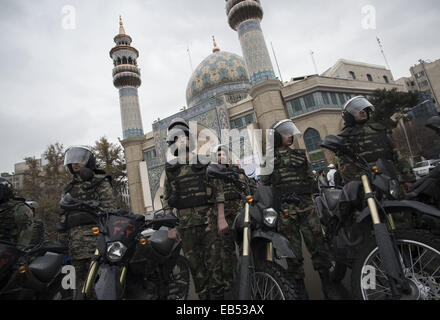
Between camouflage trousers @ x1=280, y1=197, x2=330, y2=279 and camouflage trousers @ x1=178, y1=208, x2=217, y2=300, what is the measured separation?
31.9 inches

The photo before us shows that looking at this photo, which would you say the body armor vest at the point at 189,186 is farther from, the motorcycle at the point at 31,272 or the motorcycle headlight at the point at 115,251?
the motorcycle at the point at 31,272

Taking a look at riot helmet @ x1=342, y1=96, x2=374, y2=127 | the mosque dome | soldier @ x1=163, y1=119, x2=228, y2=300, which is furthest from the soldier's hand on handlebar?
the mosque dome

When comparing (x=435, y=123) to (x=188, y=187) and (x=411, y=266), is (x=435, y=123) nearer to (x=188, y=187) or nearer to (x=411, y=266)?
(x=411, y=266)

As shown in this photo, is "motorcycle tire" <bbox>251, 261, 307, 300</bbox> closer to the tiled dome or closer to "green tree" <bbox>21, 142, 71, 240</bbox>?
"green tree" <bbox>21, 142, 71, 240</bbox>

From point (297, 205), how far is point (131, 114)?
23.4 metres

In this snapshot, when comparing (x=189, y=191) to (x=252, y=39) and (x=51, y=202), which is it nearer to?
(x=252, y=39)

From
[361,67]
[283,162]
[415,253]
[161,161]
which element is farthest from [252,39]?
[361,67]

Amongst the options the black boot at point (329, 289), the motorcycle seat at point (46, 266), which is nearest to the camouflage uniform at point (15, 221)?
the motorcycle seat at point (46, 266)

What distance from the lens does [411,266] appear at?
171 cm

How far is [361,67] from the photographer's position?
33906 millimetres

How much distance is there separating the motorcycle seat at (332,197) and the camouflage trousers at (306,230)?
1.09 feet

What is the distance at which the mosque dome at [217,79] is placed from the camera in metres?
26.8

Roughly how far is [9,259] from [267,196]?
2.51 metres
